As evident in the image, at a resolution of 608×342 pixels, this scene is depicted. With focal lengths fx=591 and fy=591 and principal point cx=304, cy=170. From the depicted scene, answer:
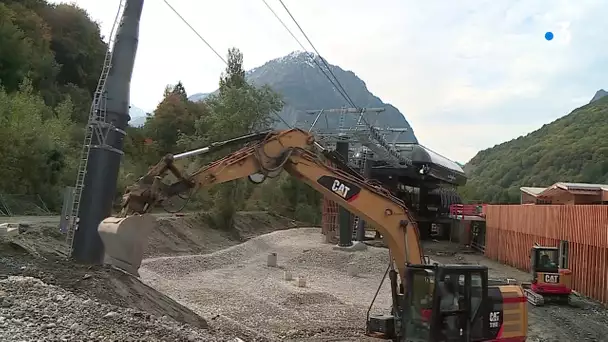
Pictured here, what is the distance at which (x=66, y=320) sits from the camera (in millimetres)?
7285

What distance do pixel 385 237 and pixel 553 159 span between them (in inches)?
2796

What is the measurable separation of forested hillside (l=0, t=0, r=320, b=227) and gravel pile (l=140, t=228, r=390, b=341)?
12.0 feet

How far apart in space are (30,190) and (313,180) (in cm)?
2130

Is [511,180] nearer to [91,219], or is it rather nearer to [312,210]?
[312,210]

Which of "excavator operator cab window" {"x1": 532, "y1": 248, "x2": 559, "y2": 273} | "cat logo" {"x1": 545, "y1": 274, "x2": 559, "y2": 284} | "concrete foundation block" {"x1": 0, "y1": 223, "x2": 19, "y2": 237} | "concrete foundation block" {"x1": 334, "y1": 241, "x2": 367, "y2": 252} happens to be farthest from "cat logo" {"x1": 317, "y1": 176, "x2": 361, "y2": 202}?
"concrete foundation block" {"x1": 334, "y1": 241, "x2": 367, "y2": 252}

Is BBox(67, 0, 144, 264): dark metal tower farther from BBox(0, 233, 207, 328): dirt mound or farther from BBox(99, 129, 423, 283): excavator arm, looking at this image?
BBox(99, 129, 423, 283): excavator arm

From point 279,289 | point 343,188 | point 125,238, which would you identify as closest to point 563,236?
point 279,289

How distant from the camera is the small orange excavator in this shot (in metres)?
17.6

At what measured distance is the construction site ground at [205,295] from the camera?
764 cm

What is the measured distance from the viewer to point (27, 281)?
8.56 meters

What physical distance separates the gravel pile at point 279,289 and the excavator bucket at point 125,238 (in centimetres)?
248

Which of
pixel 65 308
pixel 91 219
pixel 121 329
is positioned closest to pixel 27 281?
pixel 65 308

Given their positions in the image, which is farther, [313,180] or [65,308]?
[313,180]

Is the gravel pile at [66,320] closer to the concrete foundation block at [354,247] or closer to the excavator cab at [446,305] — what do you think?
the excavator cab at [446,305]
